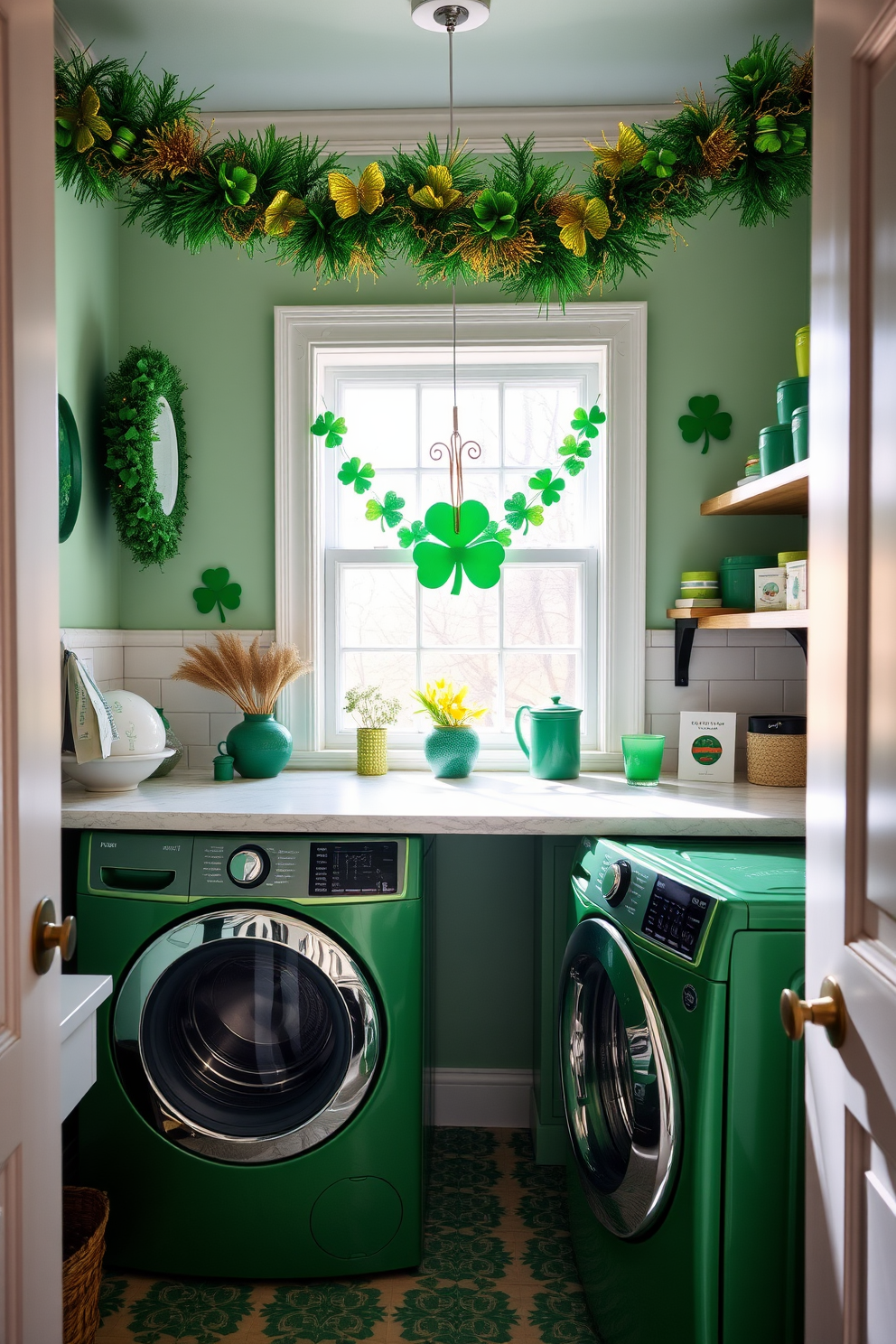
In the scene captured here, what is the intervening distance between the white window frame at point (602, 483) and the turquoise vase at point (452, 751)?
0.19 metres

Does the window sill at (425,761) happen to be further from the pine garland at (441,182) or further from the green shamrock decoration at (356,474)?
the pine garland at (441,182)

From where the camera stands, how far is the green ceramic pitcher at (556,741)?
2543mm

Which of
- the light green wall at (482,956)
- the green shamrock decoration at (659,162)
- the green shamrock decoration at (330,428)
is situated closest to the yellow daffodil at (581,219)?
the green shamrock decoration at (659,162)

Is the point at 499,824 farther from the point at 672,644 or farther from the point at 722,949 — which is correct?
the point at 672,644

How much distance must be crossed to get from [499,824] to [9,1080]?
1.21 meters

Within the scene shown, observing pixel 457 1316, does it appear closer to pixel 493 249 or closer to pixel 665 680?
pixel 665 680

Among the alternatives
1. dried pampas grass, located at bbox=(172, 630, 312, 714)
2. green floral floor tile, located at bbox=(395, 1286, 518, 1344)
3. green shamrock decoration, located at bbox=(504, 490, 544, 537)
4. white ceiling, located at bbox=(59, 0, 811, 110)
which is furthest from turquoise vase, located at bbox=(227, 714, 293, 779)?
white ceiling, located at bbox=(59, 0, 811, 110)

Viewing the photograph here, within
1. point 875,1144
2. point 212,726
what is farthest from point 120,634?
point 875,1144

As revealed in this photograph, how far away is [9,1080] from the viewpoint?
1008 millimetres

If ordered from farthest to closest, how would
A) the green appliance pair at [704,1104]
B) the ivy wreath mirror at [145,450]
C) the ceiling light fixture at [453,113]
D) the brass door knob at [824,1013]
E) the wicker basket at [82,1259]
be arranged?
the ivy wreath mirror at [145,450] < the ceiling light fixture at [453,113] < the wicker basket at [82,1259] < the green appliance pair at [704,1104] < the brass door knob at [824,1013]

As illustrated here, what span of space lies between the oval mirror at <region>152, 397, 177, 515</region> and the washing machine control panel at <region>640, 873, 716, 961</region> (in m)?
1.74

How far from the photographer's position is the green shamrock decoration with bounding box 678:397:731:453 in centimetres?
271

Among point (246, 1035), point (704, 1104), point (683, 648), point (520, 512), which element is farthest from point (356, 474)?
point (704, 1104)

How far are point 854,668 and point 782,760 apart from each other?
1642 mm
